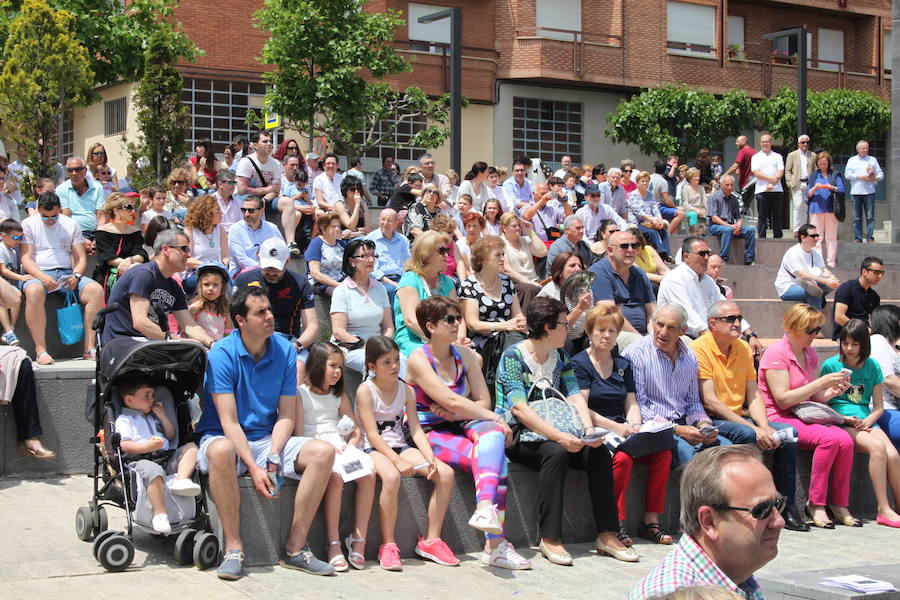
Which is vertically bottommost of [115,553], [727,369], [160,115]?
[115,553]

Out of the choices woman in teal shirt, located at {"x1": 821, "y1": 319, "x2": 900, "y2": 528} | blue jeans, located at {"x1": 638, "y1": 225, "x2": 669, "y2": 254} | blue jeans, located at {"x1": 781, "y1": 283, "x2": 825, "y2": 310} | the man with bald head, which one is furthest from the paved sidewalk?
blue jeans, located at {"x1": 638, "y1": 225, "x2": 669, "y2": 254}

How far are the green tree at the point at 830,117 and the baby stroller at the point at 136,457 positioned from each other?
1169 inches

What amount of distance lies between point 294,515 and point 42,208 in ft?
18.9

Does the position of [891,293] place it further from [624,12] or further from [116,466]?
[624,12]

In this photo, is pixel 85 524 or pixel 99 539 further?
pixel 85 524

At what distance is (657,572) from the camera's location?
353cm

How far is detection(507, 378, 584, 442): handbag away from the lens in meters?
8.03

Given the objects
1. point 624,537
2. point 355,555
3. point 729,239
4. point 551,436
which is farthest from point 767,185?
point 355,555

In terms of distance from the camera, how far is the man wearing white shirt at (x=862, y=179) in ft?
69.3

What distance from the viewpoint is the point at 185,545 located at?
6.87 metres

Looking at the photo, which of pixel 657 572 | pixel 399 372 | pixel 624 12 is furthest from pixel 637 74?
pixel 657 572

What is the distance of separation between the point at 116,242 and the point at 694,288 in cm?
583

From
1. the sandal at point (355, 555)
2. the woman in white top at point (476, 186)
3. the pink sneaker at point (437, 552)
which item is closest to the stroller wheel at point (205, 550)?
the sandal at point (355, 555)

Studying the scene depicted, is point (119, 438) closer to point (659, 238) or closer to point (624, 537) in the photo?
point (624, 537)
